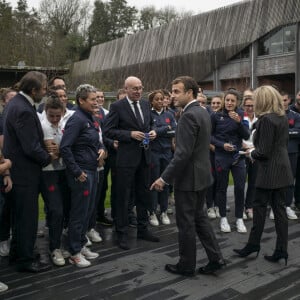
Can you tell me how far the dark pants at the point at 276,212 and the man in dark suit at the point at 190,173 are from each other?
643 mm

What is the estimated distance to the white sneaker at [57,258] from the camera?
13.4ft

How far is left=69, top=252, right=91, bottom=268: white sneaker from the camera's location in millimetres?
4055

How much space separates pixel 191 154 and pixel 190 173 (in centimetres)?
20

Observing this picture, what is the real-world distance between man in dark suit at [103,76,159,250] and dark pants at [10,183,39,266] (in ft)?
3.93

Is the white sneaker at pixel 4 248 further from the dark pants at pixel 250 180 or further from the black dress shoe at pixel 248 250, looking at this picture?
the dark pants at pixel 250 180

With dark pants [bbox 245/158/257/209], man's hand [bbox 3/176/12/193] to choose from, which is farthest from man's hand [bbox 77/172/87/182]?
dark pants [bbox 245/158/257/209]

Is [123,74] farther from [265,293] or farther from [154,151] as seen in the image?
[265,293]

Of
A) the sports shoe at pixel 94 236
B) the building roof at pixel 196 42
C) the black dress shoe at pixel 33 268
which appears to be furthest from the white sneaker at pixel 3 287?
the building roof at pixel 196 42

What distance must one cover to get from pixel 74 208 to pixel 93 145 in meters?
0.72

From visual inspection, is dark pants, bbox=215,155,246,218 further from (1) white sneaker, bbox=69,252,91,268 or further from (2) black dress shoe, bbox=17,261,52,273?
(2) black dress shoe, bbox=17,261,52,273

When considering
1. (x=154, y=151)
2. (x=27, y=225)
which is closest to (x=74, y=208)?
(x=27, y=225)

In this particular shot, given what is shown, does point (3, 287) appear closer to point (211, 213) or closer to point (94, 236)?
point (94, 236)

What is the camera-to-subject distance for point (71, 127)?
3.93 meters

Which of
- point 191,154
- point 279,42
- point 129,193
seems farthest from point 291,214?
point 279,42
